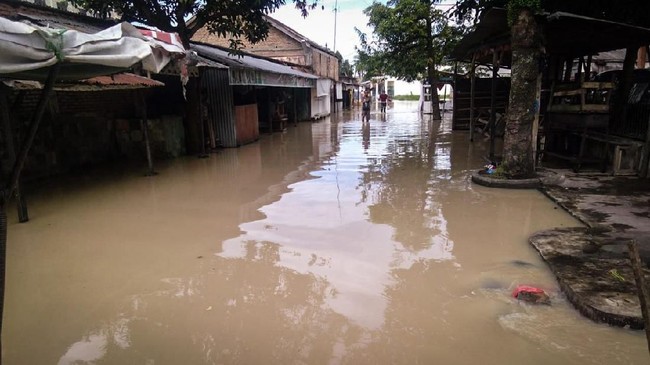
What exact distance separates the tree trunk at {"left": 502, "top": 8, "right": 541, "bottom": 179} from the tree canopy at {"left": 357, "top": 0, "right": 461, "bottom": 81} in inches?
497

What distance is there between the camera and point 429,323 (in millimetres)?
3477

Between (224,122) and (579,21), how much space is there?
10.1 m

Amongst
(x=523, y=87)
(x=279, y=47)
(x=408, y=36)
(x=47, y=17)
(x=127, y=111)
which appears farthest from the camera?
(x=279, y=47)

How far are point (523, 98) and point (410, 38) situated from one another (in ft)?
49.3

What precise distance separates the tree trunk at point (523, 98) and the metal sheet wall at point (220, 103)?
27.3 ft

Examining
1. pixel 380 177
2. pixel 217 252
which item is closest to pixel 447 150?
pixel 380 177

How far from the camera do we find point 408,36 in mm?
21438

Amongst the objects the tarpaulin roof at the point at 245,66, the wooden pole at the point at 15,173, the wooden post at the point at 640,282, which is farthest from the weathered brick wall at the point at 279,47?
the wooden post at the point at 640,282

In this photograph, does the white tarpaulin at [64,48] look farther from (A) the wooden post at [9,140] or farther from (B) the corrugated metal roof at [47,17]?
(B) the corrugated metal roof at [47,17]

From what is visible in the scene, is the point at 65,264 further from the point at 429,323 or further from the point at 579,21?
the point at 579,21

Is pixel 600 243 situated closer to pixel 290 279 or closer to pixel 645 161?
pixel 290 279

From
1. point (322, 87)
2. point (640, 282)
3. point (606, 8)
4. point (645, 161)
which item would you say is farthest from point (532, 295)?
point (322, 87)

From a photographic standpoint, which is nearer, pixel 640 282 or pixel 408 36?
pixel 640 282

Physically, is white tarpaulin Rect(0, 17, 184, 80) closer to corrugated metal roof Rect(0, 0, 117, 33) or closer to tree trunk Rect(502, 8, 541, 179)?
corrugated metal roof Rect(0, 0, 117, 33)
